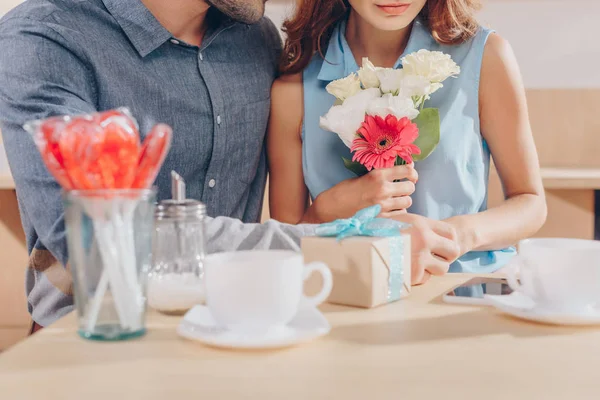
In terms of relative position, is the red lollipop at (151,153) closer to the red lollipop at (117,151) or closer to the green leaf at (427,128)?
the red lollipop at (117,151)

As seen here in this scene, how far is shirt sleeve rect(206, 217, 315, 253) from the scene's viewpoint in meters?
1.09

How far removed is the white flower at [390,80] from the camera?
123 cm

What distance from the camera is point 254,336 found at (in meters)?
0.75

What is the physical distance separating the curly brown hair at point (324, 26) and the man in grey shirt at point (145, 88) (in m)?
0.07

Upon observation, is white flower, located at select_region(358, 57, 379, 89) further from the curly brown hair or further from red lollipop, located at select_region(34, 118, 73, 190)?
red lollipop, located at select_region(34, 118, 73, 190)

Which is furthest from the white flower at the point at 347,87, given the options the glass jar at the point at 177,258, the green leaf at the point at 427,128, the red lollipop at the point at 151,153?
the red lollipop at the point at 151,153

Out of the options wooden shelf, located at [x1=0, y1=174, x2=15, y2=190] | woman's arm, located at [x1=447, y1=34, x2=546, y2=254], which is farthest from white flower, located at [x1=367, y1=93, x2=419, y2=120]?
wooden shelf, located at [x1=0, y1=174, x2=15, y2=190]

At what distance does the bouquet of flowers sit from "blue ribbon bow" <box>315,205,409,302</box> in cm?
27

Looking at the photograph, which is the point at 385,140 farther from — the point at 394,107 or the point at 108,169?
the point at 108,169

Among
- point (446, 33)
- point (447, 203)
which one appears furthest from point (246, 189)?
point (446, 33)

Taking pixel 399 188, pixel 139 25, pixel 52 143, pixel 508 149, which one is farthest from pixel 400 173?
pixel 52 143

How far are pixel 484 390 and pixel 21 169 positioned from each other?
974mm

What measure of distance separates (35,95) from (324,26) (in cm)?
71

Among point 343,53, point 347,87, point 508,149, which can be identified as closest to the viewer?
point 347,87
